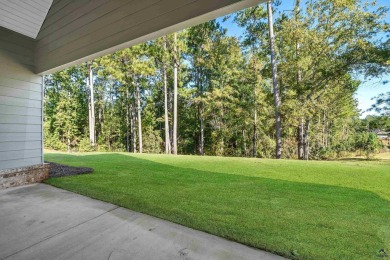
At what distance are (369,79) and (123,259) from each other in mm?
11566

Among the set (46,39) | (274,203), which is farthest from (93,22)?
(274,203)

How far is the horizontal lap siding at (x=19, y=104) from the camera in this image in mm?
3590

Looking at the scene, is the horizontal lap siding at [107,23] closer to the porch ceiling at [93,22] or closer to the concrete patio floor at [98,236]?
the porch ceiling at [93,22]

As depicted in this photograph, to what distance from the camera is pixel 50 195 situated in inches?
130

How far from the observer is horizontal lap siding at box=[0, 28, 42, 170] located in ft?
11.8

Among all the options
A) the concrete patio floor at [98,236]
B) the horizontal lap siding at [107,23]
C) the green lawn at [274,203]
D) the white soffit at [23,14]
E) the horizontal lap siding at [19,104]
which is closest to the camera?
the concrete patio floor at [98,236]

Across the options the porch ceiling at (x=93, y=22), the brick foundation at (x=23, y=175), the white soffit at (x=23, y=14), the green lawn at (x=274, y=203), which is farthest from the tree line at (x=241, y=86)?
the brick foundation at (x=23, y=175)

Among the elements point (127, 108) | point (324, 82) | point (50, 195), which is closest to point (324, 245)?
point (50, 195)

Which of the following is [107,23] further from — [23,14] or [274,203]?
[274,203]

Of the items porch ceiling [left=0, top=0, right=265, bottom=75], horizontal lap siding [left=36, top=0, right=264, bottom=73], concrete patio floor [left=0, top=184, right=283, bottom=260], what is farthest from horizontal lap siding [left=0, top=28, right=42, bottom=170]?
concrete patio floor [left=0, top=184, right=283, bottom=260]

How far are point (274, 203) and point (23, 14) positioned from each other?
462cm

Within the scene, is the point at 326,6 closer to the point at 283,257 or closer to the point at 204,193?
the point at 204,193

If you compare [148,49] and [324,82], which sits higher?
[148,49]

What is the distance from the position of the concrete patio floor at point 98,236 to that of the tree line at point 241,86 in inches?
354
